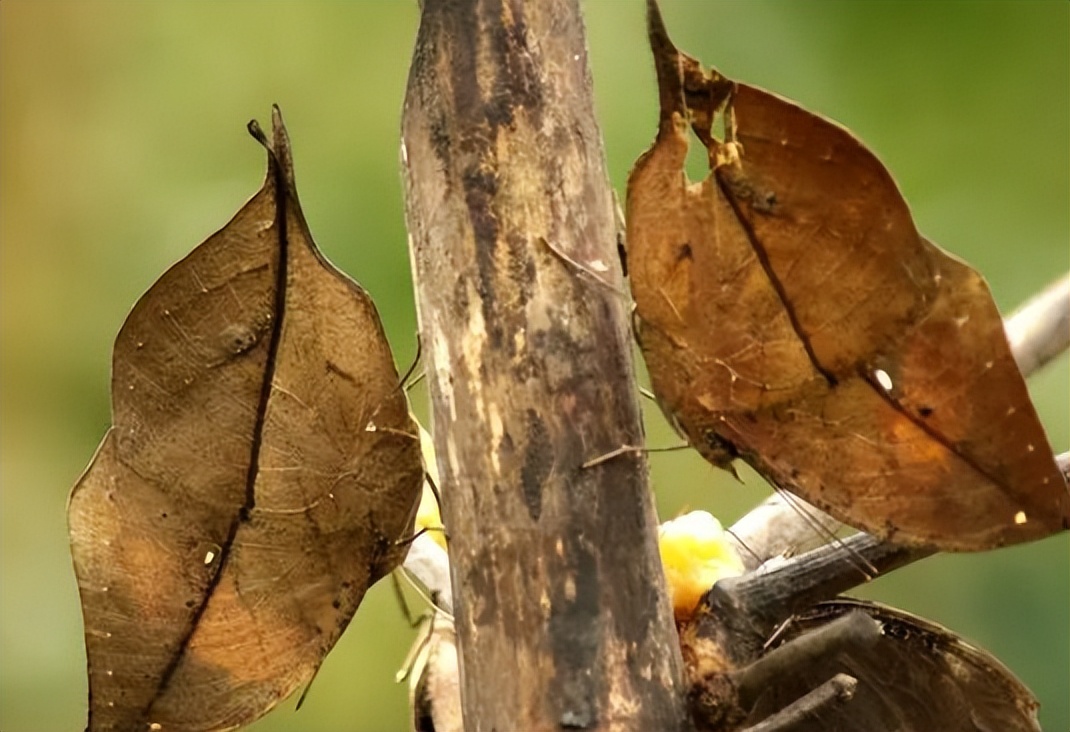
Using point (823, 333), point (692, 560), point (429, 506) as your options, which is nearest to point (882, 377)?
point (823, 333)

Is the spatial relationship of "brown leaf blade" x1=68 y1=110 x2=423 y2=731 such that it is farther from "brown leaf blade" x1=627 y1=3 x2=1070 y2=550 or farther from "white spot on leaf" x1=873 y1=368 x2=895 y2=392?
"white spot on leaf" x1=873 y1=368 x2=895 y2=392

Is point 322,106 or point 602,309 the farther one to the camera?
point 322,106

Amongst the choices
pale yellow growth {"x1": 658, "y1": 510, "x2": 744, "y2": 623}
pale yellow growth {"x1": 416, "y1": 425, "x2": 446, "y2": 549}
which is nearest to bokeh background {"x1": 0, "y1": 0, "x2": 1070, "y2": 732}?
pale yellow growth {"x1": 416, "y1": 425, "x2": 446, "y2": 549}

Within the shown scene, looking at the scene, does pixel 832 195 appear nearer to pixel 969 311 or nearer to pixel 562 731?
pixel 969 311

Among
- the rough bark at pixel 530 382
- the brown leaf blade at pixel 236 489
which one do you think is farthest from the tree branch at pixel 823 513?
the brown leaf blade at pixel 236 489

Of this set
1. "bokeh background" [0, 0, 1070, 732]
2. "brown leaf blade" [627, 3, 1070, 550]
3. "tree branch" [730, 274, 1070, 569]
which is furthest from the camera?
"bokeh background" [0, 0, 1070, 732]

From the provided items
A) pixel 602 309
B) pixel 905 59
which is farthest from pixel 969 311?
pixel 905 59
